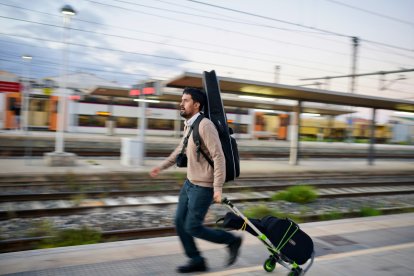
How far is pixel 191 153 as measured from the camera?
332 centimetres

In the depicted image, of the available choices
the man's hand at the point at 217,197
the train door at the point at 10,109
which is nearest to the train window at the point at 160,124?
the train door at the point at 10,109

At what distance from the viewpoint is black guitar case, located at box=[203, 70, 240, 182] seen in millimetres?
3332

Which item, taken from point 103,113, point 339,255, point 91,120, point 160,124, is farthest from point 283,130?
point 339,255

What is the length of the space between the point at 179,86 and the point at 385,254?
9591 millimetres

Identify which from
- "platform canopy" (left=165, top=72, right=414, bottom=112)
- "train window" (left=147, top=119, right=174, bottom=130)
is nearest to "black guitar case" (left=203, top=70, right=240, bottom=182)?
"platform canopy" (left=165, top=72, right=414, bottom=112)

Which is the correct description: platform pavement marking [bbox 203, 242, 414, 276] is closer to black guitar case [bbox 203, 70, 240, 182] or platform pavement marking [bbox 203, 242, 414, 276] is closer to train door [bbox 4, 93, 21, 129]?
black guitar case [bbox 203, 70, 240, 182]

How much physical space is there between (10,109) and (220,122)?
24.6m

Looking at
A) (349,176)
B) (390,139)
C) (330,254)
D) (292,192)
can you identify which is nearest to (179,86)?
(292,192)

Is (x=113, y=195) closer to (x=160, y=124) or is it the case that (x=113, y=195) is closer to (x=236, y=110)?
(x=160, y=124)

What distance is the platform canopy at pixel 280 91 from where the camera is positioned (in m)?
11.9

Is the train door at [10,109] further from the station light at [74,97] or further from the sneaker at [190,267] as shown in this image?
the sneaker at [190,267]

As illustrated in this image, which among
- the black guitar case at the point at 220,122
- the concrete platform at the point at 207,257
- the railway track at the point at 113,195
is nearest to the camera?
the black guitar case at the point at 220,122

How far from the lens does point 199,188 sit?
3.29 meters

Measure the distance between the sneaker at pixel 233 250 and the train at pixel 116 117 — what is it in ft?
64.2
